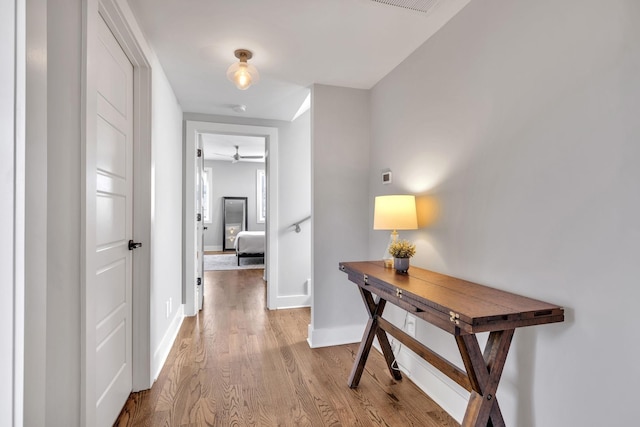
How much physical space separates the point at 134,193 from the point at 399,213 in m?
1.64

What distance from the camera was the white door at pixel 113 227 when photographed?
1.48m

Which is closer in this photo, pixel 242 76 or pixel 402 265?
pixel 402 265

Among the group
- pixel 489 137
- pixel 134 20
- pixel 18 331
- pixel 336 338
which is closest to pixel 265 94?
pixel 134 20

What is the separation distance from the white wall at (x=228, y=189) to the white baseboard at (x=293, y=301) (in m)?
5.18

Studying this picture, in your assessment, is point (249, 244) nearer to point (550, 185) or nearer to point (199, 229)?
point (199, 229)

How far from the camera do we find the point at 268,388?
2.02m

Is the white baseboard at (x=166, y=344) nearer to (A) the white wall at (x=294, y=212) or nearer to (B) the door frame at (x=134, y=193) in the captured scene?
(B) the door frame at (x=134, y=193)

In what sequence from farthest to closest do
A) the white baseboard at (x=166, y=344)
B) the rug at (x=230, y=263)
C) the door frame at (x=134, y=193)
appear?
1. the rug at (x=230, y=263)
2. the white baseboard at (x=166, y=344)
3. the door frame at (x=134, y=193)

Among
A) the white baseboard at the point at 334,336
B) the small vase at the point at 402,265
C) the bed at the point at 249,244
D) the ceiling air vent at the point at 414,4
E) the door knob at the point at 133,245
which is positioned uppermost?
the ceiling air vent at the point at 414,4

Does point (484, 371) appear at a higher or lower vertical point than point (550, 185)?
lower

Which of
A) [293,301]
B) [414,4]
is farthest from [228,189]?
[414,4]

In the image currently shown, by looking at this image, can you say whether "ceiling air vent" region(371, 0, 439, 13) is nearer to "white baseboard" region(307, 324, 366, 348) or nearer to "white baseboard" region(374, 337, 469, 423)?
"white baseboard" region(374, 337, 469, 423)

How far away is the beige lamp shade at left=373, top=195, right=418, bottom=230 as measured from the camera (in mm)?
1953

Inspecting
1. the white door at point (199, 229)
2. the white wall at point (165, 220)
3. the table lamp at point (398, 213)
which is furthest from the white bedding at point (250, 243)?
the table lamp at point (398, 213)
